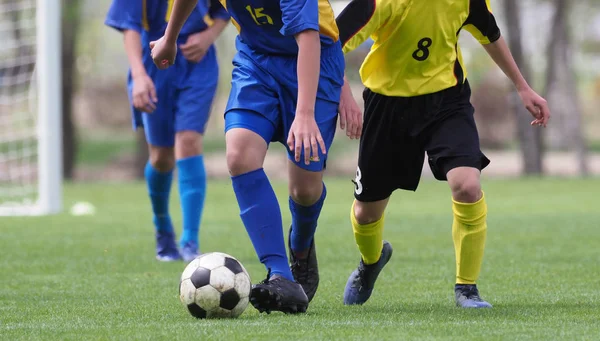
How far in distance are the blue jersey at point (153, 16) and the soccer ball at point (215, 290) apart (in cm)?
288

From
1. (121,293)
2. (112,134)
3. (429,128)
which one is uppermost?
(429,128)

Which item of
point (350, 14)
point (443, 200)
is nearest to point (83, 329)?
point (350, 14)

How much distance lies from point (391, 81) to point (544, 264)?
2.22 metres

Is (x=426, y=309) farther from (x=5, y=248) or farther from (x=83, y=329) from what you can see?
(x=5, y=248)

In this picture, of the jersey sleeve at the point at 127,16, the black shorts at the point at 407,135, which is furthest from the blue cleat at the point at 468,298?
the jersey sleeve at the point at 127,16

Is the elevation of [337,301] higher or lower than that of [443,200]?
higher

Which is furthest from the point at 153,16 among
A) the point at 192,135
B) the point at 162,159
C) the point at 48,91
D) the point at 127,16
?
the point at 48,91

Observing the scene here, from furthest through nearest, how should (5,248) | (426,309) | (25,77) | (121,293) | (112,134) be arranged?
(112,134) < (25,77) < (5,248) < (121,293) < (426,309)

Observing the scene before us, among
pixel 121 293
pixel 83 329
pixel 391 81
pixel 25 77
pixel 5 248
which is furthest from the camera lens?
pixel 25 77

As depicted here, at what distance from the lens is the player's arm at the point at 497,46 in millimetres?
4812

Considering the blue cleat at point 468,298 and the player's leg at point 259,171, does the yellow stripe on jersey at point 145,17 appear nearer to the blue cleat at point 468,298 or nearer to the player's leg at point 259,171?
the player's leg at point 259,171

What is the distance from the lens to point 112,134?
33594mm

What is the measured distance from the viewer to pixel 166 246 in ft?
23.0

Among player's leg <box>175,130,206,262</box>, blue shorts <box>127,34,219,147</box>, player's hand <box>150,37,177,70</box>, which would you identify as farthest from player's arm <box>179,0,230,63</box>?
player's hand <box>150,37,177,70</box>
